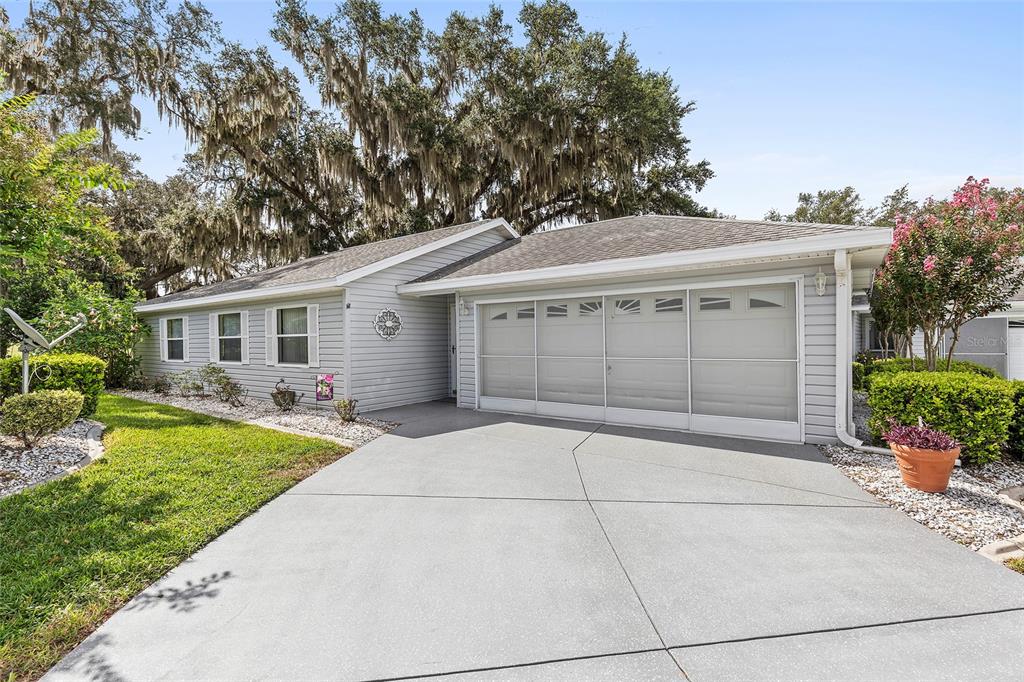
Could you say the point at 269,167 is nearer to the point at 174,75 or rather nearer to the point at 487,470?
the point at 174,75

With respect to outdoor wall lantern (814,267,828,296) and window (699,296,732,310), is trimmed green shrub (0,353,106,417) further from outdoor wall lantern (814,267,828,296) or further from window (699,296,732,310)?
outdoor wall lantern (814,267,828,296)

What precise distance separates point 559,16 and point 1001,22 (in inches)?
518

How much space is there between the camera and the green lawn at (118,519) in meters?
2.50

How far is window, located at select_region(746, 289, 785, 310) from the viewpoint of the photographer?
240 inches

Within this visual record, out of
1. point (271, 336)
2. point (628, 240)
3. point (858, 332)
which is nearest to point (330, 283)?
point (271, 336)

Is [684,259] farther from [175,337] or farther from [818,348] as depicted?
A: [175,337]

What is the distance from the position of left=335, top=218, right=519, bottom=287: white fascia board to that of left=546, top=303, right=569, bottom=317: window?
3.26m

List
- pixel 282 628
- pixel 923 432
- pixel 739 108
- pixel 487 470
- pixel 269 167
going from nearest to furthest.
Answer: pixel 282 628 < pixel 923 432 < pixel 487 470 < pixel 739 108 < pixel 269 167

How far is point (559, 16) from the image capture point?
15625 millimetres

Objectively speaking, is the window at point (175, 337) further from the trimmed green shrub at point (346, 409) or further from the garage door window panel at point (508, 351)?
the garage door window panel at point (508, 351)

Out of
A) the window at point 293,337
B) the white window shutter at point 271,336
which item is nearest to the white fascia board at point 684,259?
the window at point 293,337

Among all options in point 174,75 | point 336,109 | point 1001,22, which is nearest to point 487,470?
point 1001,22

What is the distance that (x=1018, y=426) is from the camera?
16.5 feet

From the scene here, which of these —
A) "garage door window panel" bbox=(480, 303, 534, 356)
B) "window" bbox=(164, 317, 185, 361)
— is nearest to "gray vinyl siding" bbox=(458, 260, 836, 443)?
"garage door window panel" bbox=(480, 303, 534, 356)
